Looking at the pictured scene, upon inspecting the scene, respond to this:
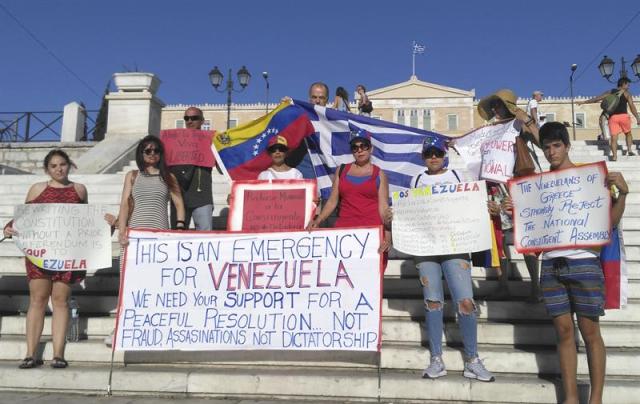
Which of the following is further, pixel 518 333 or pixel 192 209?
pixel 192 209

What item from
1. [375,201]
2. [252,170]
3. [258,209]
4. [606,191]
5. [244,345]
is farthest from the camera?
[252,170]

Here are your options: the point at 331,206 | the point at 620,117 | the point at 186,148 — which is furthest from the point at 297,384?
the point at 620,117

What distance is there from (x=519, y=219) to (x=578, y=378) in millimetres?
1341

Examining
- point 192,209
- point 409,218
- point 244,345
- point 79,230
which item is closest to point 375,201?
point 409,218

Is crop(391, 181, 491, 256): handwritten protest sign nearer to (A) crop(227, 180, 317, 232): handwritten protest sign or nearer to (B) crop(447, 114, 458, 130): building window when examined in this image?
(A) crop(227, 180, 317, 232): handwritten protest sign

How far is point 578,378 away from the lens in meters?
4.24

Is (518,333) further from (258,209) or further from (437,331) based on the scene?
(258,209)

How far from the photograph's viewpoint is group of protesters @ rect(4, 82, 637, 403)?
374 centimetres

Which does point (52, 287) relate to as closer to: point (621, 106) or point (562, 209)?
point (562, 209)

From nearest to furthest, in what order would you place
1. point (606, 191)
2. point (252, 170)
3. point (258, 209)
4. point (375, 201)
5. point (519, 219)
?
point (606, 191) < point (519, 219) < point (375, 201) < point (258, 209) < point (252, 170)

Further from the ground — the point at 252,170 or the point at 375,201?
the point at 252,170

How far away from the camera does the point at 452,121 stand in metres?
65.5

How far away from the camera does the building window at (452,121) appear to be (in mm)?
64938

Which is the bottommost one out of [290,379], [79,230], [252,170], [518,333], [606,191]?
[290,379]
